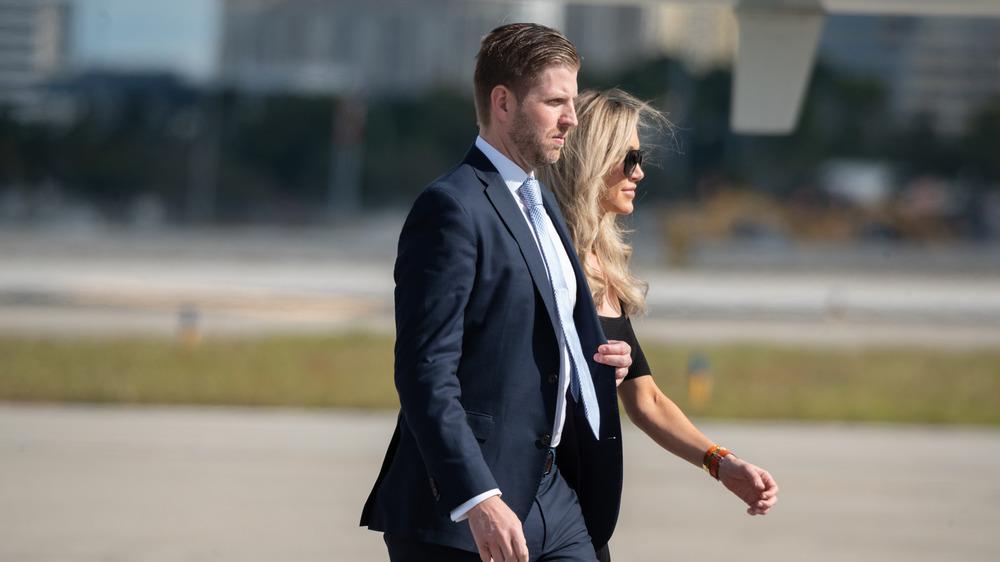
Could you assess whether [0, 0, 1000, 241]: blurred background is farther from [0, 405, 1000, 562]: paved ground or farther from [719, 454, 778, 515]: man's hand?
[719, 454, 778, 515]: man's hand

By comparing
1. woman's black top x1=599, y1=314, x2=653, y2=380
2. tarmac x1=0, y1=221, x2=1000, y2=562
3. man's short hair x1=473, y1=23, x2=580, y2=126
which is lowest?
tarmac x1=0, y1=221, x2=1000, y2=562

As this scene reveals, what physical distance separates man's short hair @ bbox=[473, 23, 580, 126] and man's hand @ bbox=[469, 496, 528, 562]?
2.58 ft

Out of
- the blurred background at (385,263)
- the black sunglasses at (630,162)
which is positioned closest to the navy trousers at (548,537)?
the black sunglasses at (630,162)

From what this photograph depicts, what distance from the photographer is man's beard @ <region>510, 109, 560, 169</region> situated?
2074 mm

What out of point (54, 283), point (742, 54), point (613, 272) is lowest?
point (54, 283)

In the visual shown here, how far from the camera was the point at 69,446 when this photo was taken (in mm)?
7051

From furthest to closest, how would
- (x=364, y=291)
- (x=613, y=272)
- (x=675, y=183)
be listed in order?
1. (x=675, y=183)
2. (x=364, y=291)
3. (x=613, y=272)

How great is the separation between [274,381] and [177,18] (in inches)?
1754

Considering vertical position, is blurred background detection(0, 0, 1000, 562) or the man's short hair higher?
the man's short hair

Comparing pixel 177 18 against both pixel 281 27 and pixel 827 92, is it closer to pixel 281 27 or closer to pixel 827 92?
pixel 281 27

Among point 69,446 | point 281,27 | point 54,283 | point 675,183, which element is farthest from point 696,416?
point 281,27

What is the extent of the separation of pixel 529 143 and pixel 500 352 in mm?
422

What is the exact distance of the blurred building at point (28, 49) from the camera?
44.5 metres

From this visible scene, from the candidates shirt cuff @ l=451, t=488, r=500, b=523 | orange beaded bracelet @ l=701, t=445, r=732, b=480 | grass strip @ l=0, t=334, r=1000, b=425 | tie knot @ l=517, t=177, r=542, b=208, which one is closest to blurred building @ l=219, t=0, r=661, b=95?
grass strip @ l=0, t=334, r=1000, b=425
